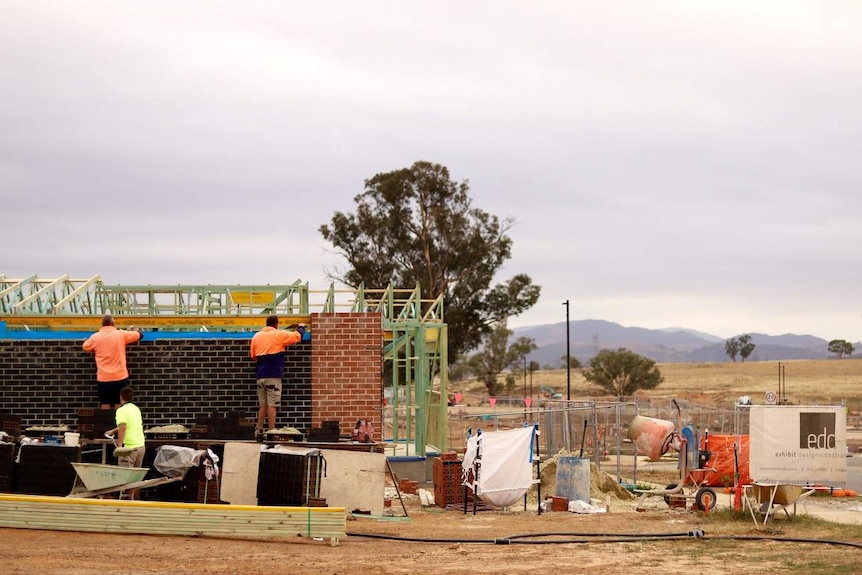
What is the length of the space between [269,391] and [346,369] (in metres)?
1.69

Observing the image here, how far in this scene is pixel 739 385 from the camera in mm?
88188

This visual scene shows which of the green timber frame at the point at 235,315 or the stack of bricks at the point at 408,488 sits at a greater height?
the green timber frame at the point at 235,315

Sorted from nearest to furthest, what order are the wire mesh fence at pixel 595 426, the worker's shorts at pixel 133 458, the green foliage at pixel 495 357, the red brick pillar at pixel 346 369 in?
1. the worker's shorts at pixel 133 458
2. the red brick pillar at pixel 346 369
3. the wire mesh fence at pixel 595 426
4. the green foliage at pixel 495 357

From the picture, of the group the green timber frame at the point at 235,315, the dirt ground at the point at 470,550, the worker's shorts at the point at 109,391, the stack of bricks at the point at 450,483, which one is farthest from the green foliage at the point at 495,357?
the dirt ground at the point at 470,550

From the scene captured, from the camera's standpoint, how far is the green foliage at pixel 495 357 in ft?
266

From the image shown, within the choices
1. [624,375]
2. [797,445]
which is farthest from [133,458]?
[624,375]

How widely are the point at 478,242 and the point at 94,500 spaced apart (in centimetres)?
4245

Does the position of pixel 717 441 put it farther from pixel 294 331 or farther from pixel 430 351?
pixel 294 331

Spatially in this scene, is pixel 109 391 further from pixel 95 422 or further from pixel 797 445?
pixel 797 445

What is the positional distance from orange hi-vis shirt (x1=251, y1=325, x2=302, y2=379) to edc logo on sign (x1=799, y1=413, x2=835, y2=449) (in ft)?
25.0

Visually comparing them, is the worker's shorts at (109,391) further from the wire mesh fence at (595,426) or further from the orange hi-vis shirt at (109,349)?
the wire mesh fence at (595,426)

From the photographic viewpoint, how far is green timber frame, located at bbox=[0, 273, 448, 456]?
20.8 m

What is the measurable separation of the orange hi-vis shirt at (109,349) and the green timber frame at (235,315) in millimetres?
2994

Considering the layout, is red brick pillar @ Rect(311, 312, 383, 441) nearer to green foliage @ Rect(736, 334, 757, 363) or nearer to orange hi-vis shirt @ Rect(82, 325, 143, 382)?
orange hi-vis shirt @ Rect(82, 325, 143, 382)
